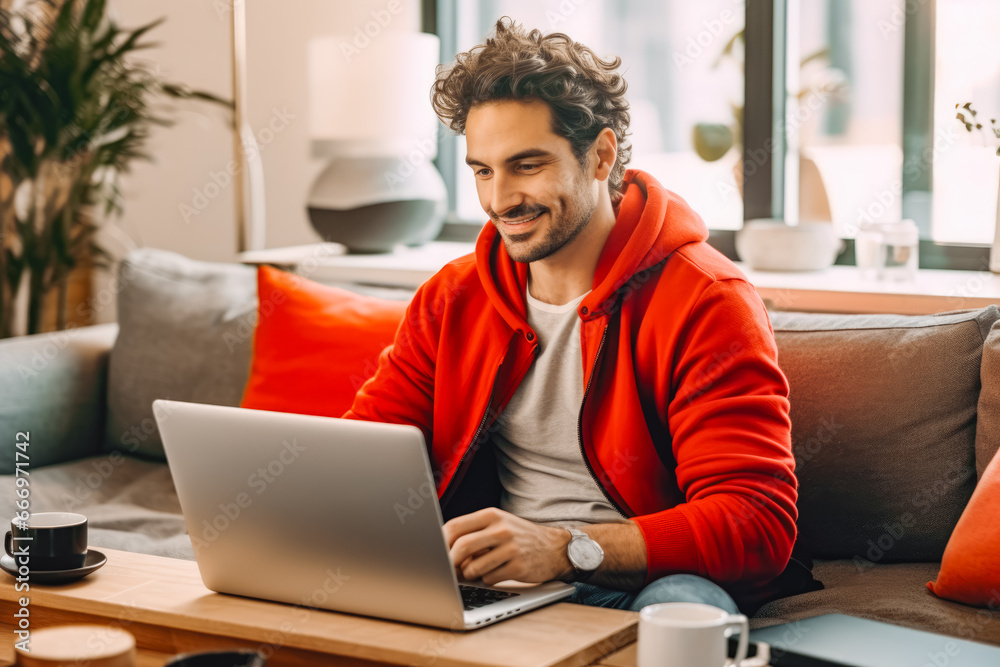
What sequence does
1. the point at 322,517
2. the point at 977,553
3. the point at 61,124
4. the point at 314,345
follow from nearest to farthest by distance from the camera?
the point at 322,517
the point at 977,553
the point at 314,345
the point at 61,124

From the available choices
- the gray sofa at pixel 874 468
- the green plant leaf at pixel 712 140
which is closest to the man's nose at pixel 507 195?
the gray sofa at pixel 874 468

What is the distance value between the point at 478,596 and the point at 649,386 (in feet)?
1.56

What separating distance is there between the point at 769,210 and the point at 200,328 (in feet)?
4.34

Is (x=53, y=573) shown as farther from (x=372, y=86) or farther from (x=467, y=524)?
(x=372, y=86)

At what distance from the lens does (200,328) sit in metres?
2.30

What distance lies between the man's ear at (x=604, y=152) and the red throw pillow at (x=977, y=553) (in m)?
0.69

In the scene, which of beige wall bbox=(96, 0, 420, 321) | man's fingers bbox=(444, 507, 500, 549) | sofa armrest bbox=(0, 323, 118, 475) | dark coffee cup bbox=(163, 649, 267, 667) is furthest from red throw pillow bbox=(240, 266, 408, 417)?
dark coffee cup bbox=(163, 649, 267, 667)

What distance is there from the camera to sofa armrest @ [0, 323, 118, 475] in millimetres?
2211

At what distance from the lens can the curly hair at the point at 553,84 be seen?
5.07ft

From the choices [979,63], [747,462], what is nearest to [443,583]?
[747,462]

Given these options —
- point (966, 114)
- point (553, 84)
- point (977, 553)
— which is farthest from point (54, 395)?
point (966, 114)

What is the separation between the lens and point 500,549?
1178 millimetres

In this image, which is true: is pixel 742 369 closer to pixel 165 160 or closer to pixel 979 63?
pixel 979 63

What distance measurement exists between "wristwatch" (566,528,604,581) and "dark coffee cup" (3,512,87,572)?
0.56m
